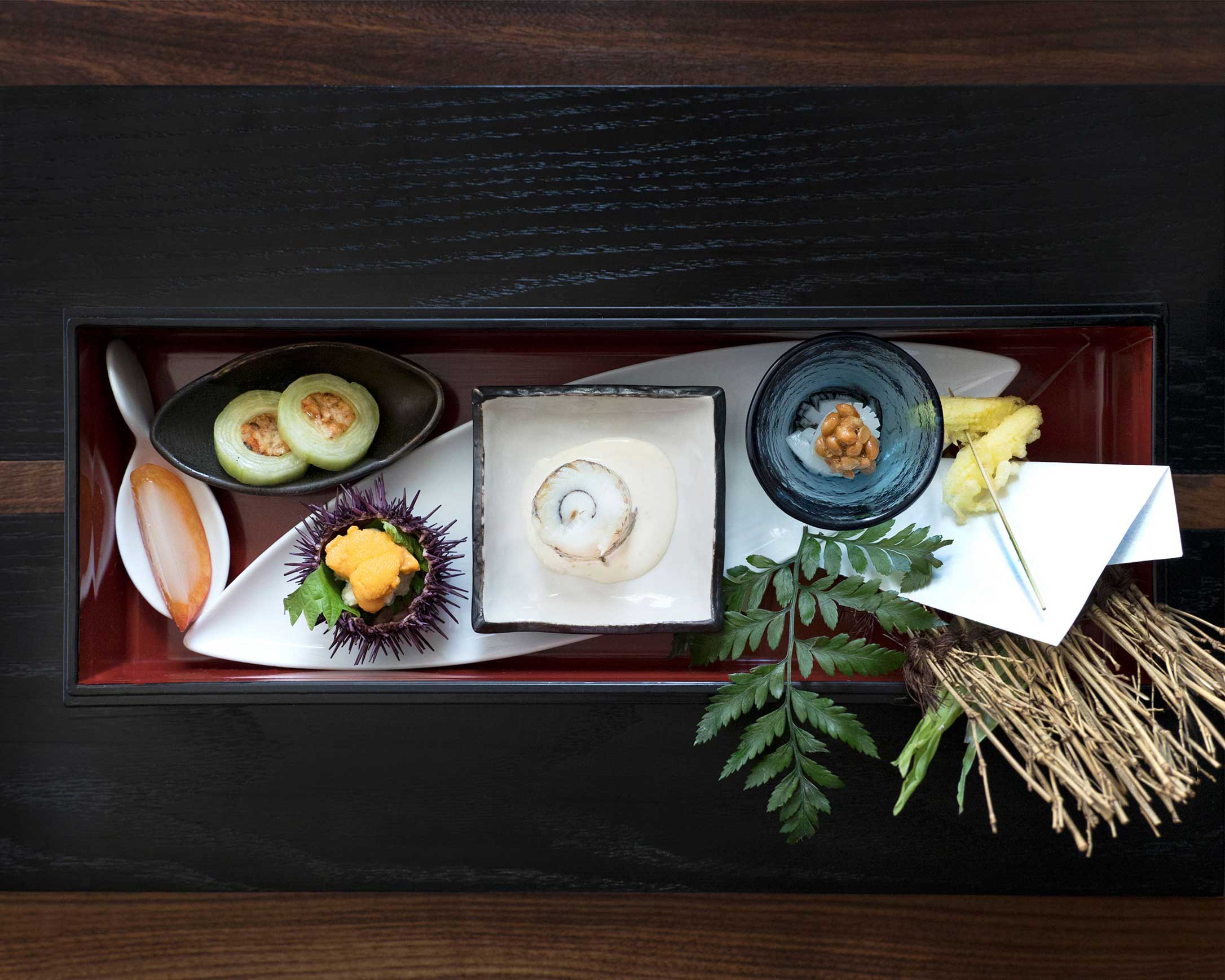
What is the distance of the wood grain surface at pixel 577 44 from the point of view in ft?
3.36

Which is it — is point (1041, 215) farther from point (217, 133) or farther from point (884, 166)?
point (217, 133)

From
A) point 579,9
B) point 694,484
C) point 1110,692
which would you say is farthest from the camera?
point 579,9

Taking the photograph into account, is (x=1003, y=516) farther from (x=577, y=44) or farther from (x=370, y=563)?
(x=577, y=44)

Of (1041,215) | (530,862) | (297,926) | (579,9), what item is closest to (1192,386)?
(1041,215)

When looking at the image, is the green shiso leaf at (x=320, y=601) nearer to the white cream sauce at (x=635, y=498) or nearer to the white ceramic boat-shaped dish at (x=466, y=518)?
the white ceramic boat-shaped dish at (x=466, y=518)

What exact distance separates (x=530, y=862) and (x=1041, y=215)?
109cm

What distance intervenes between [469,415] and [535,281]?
→ 0.65 feet

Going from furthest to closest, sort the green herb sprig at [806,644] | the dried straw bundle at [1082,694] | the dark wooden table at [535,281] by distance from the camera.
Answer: the dark wooden table at [535,281] → the green herb sprig at [806,644] → the dried straw bundle at [1082,694]

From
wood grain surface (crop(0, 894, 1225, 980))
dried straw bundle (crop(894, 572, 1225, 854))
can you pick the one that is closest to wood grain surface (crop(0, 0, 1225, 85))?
dried straw bundle (crop(894, 572, 1225, 854))

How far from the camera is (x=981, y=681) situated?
2.68 ft

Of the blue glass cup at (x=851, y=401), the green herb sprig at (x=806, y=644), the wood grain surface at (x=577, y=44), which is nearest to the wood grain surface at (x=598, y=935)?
the green herb sprig at (x=806, y=644)

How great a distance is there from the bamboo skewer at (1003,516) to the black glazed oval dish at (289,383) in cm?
64

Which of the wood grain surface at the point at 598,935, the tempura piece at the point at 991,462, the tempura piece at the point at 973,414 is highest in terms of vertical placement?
the tempura piece at the point at 973,414

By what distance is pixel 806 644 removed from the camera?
0.88 m
